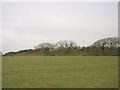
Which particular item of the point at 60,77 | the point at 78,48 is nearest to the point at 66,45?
the point at 78,48

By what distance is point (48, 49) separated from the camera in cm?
10119

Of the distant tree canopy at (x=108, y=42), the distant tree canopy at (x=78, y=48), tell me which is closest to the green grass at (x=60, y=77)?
the distant tree canopy at (x=78, y=48)

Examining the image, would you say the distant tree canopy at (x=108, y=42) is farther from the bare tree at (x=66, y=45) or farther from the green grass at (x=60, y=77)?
the green grass at (x=60, y=77)

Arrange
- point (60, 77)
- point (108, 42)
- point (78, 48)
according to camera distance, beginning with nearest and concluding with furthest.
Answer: point (60, 77), point (108, 42), point (78, 48)

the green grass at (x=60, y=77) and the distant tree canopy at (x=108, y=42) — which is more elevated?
the distant tree canopy at (x=108, y=42)

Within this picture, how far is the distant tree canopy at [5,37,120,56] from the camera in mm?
82875

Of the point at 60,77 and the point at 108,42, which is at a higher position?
the point at 108,42

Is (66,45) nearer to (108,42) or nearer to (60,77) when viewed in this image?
(108,42)

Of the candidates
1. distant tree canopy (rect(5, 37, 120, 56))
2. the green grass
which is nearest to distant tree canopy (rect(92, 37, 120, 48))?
distant tree canopy (rect(5, 37, 120, 56))

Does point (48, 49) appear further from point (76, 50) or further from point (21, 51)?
point (21, 51)

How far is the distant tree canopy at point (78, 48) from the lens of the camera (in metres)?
82.9

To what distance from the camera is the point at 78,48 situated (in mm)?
100375

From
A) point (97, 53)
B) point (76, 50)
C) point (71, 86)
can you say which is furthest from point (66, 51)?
point (71, 86)

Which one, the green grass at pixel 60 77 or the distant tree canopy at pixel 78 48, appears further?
the distant tree canopy at pixel 78 48
